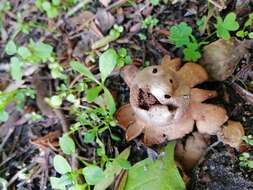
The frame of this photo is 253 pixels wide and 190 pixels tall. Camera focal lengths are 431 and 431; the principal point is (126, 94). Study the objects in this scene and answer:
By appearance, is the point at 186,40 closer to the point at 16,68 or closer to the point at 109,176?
the point at 109,176

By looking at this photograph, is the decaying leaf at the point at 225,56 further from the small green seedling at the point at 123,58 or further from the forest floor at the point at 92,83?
the small green seedling at the point at 123,58

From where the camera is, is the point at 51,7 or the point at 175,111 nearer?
the point at 175,111

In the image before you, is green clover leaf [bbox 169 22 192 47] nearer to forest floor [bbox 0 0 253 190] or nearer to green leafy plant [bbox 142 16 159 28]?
forest floor [bbox 0 0 253 190]

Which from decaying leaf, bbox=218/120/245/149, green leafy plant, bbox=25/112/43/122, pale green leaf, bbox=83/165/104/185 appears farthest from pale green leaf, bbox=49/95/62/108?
decaying leaf, bbox=218/120/245/149

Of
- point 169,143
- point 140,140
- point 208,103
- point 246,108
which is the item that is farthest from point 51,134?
point 246,108

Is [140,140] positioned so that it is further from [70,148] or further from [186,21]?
[186,21]

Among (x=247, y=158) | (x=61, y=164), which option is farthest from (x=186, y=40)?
(x=61, y=164)
